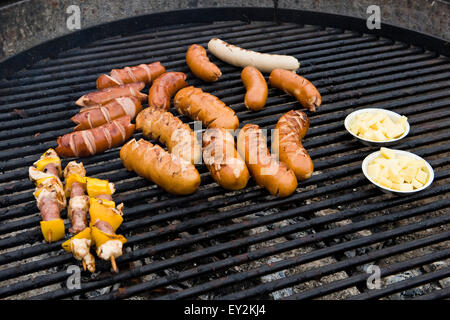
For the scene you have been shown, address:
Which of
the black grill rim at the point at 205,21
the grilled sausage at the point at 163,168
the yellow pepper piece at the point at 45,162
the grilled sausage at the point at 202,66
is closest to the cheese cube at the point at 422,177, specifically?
the grilled sausage at the point at 163,168

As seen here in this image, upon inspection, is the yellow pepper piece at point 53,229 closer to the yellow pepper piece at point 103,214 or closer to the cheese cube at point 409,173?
the yellow pepper piece at point 103,214

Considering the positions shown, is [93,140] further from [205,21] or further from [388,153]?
[205,21]

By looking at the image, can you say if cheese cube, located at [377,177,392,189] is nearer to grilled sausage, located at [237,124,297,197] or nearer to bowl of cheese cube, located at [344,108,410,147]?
bowl of cheese cube, located at [344,108,410,147]

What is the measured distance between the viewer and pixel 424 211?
10.3 ft

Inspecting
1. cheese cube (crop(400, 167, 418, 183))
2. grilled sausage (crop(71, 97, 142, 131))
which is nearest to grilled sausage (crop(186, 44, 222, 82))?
grilled sausage (crop(71, 97, 142, 131))

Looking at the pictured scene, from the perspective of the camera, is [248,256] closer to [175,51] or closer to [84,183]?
[84,183]

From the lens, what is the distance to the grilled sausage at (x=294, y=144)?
335cm

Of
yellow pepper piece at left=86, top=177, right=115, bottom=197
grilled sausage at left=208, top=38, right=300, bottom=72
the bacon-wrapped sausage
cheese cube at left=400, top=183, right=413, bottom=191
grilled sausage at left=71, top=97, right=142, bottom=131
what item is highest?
grilled sausage at left=208, top=38, right=300, bottom=72

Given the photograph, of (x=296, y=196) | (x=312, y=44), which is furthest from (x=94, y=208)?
(x=312, y=44)

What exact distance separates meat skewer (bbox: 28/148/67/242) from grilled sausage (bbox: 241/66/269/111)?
1698mm

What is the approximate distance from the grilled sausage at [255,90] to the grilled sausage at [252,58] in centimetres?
25

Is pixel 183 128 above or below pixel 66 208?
above

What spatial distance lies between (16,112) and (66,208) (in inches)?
53.3

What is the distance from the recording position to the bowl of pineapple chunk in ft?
10.7
